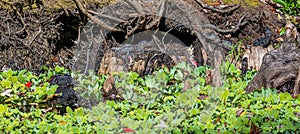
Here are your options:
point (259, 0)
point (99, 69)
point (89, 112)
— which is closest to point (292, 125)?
point (89, 112)

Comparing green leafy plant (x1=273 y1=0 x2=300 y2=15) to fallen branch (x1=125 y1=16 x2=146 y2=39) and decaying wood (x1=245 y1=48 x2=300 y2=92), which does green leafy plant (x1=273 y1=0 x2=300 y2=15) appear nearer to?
fallen branch (x1=125 y1=16 x2=146 y2=39)

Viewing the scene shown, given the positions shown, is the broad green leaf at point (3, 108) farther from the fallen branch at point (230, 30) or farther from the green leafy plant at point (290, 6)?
the green leafy plant at point (290, 6)

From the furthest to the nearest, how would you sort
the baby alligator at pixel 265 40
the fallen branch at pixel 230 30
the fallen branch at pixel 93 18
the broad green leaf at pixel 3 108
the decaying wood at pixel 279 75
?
the baby alligator at pixel 265 40 < the fallen branch at pixel 230 30 < the fallen branch at pixel 93 18 < the decaying wood at pixel 279 75 < the broad green leaf at pixel 3 108

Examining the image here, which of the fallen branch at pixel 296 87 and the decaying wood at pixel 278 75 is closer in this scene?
the fallen branch at pixel 296 87

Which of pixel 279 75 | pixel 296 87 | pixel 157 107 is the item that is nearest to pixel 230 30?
pixel 279 75

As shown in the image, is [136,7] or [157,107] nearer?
[157,107]

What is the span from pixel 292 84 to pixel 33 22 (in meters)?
2.88

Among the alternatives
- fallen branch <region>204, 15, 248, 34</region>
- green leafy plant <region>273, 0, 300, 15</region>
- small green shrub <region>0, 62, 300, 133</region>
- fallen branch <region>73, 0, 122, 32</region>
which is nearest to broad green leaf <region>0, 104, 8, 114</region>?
small green shrub <region>0, 62, 300, 133</region>

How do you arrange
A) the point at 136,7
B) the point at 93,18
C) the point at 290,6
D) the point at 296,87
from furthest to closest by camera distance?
the point at 290,6, the point at 136,7, the point at 93,18, the point at 296,87

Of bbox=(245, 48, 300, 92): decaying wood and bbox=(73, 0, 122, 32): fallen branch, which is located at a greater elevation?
bbox=(73, 0, 122, 32): fallen branch

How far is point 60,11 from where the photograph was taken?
20.1 feet

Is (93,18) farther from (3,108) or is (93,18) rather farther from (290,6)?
(290,6)

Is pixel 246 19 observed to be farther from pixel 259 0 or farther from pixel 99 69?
pixel 99 69

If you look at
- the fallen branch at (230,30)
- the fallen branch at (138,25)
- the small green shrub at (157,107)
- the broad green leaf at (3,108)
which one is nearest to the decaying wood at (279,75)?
the small green shrub at (157,107)
